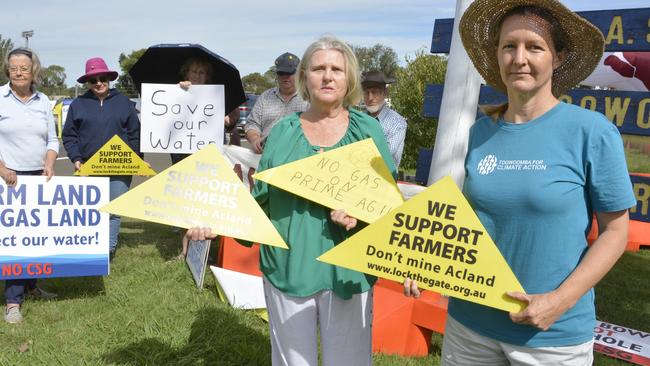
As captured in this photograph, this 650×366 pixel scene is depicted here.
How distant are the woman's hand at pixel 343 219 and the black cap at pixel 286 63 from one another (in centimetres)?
292

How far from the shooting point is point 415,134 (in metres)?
10.7

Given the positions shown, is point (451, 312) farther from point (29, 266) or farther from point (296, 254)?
point (29, 266)

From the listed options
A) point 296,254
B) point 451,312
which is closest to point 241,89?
point 296,254

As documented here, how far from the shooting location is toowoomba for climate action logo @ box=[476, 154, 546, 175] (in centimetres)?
158

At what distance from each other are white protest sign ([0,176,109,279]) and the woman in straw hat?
128 inches

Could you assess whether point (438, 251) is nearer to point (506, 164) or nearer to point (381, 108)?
point (506, 164)

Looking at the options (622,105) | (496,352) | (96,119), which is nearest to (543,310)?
(496,352)

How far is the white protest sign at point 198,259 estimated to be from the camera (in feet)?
15.3

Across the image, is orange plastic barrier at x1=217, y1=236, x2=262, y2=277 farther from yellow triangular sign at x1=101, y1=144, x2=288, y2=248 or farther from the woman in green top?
yellow triangular sign at x1=101, y1=144, x2=288, y2=248

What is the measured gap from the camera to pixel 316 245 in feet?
7.00

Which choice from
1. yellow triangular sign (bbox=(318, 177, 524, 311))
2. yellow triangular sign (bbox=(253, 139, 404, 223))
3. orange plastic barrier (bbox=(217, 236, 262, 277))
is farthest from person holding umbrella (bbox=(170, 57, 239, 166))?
yellow triangular sign (bbox=(318, 177, 524, 311))

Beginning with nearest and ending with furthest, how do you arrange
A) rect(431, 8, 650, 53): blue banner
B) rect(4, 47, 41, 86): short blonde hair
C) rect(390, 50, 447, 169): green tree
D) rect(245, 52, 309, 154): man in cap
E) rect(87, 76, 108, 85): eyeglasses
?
rect(431, 8, 650, 53): blue banner, rect(4, 47, 41, 86): short blonde hair, rect(245, 52, 309, 154): man in cap, rect(87, 76, 108, 85): eyeglasses, rect(390, 50, 447, 169): green tree

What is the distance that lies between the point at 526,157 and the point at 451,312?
1.99 ft

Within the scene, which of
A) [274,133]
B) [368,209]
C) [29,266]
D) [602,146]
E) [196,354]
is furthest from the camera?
[29,266]
